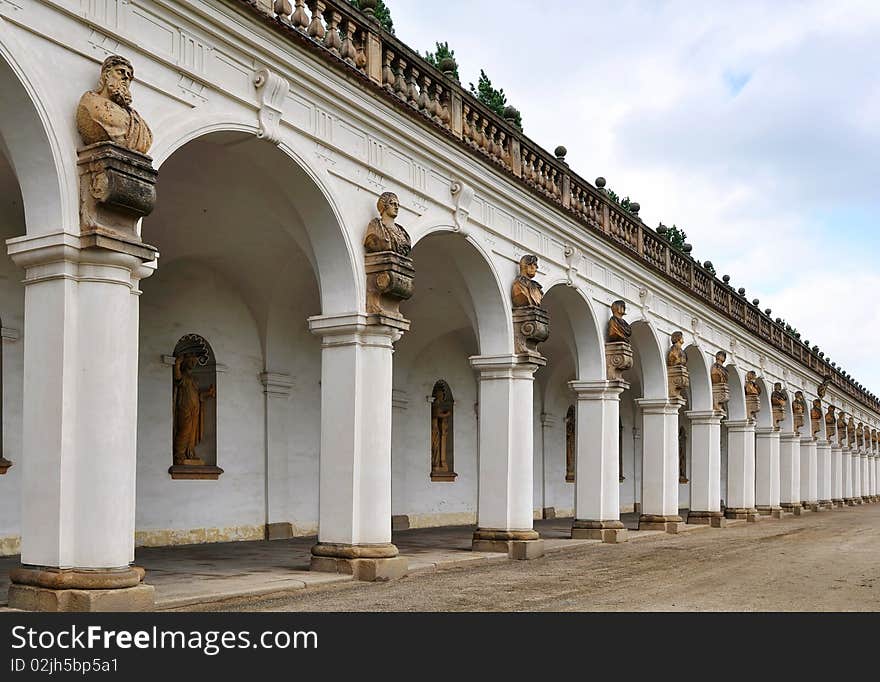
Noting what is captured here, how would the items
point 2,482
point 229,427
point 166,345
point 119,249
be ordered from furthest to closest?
point 229,427 < point 166,345 < point 2,482 < point 119,249

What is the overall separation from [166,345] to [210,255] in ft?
5.14

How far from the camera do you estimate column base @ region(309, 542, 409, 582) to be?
12188mm

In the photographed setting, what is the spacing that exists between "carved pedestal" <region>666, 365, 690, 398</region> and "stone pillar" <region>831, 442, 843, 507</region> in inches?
976

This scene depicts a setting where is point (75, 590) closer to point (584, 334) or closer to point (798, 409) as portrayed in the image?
point (584, 334)

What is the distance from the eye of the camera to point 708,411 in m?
26.2

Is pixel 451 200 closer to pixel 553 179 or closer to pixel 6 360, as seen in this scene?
pixel 553 179

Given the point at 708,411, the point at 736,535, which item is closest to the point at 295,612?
the point at 736,535

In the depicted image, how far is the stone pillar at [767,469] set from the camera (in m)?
32.9

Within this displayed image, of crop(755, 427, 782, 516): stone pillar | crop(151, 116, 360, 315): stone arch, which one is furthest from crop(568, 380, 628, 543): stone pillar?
crop(755, 427, 782, 516): stone pillar

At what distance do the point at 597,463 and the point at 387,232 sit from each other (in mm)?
8160

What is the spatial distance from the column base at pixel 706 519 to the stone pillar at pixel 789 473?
10692 millimetres

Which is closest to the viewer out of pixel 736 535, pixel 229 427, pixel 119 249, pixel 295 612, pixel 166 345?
pixel 119 249

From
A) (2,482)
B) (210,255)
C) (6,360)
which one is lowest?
(2,482)

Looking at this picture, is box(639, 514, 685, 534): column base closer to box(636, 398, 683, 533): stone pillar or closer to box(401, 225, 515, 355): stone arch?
box(636, 398, 683, 533): stone pillar
